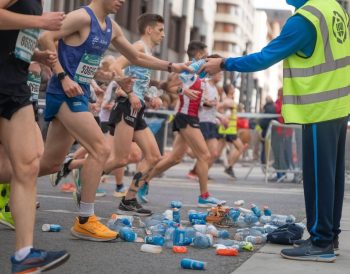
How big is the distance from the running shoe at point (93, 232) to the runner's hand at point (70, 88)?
923mm

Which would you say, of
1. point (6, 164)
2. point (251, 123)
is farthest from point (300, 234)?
point (251, 123)

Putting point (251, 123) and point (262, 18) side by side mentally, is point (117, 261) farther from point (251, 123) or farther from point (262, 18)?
point (262, 18)

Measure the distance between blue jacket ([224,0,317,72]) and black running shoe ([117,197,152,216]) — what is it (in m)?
2.76

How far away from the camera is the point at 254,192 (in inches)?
511

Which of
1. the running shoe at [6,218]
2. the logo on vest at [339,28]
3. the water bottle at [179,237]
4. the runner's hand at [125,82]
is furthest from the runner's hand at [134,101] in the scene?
the logo on vest at [339,28]

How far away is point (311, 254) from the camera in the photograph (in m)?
5.57

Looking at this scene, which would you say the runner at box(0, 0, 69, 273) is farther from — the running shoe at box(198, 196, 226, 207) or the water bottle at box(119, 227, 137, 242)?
the running shoe at box(198, 196, 226, 207)

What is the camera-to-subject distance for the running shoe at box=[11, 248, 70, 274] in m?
4.34

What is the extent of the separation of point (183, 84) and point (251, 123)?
18985mm

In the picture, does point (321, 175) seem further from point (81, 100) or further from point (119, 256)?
point (81, 100)

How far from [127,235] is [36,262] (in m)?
1.84

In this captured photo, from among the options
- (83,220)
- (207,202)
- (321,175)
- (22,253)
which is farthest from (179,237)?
(207,202)

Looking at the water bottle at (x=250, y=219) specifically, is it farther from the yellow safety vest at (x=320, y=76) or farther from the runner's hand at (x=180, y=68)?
the yellow safety vest at (x=320, y=76)

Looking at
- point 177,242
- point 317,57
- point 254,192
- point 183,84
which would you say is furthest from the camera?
point 254,192
